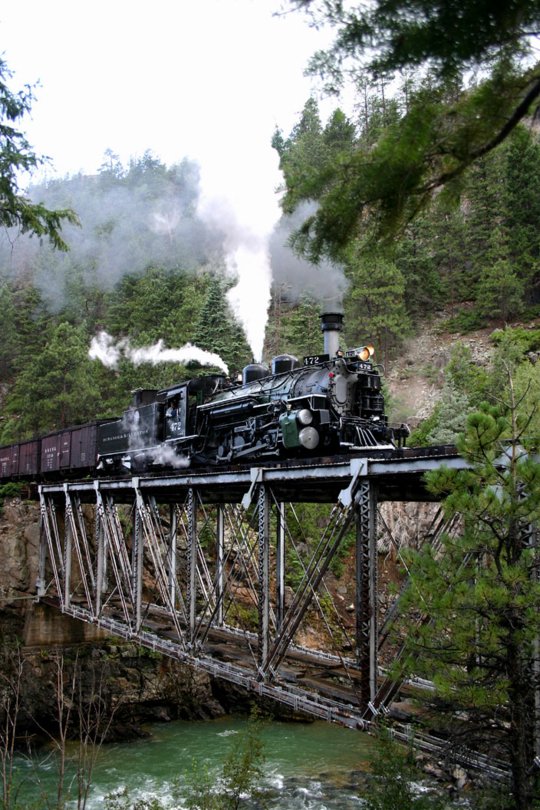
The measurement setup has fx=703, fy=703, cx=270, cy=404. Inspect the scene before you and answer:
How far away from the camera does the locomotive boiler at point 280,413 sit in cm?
1451

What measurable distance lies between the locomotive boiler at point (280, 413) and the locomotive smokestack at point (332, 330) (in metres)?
0.02

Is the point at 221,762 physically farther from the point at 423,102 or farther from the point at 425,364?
the point at 425,364

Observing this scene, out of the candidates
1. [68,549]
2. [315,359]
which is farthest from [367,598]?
[68,549]

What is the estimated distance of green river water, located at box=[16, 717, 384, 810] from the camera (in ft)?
54.7

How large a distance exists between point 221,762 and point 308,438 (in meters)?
10.4

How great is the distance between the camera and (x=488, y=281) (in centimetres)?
4288

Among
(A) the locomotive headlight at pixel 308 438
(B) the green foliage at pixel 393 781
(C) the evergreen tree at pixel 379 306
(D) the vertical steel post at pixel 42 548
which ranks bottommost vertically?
(B) the green foliage at pixel 393 781

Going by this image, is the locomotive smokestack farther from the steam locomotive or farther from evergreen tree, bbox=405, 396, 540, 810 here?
evergreen tree, bbox=405, 396, 540, 810

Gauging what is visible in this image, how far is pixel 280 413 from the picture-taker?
15109mm

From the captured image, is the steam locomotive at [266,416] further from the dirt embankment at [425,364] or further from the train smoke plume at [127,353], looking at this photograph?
the dirt embankment at [425,364]

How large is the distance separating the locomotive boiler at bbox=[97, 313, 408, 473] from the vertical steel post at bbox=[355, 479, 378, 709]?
4205mm

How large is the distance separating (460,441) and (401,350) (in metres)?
40.3

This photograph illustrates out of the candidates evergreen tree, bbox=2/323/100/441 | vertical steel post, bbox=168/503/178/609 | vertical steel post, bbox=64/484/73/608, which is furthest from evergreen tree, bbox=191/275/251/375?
vertical steel post, bbox=168/503/178/609

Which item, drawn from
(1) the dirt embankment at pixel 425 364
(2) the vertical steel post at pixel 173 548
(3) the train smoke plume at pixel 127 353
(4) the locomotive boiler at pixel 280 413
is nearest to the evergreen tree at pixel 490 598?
(4) the locomotive boiler at pixel 280 413
